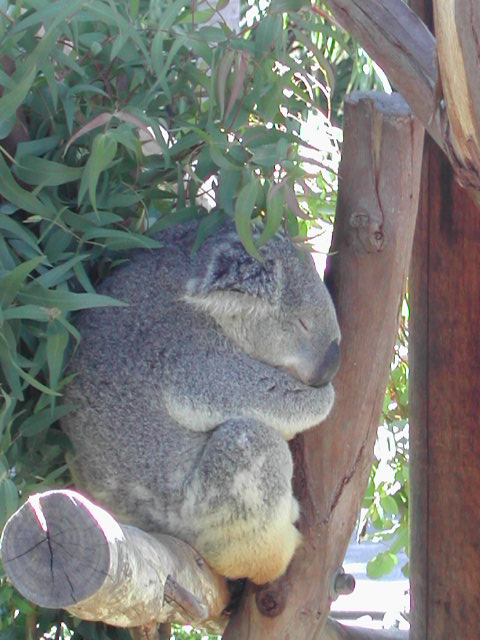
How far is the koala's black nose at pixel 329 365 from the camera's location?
251 cm

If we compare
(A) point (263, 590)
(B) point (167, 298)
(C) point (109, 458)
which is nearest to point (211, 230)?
(B) point (167, 298)

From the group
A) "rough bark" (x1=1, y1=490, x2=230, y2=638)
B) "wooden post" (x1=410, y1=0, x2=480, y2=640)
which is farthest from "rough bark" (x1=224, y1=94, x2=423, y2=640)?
"rough bark" (x1=1, y1=490, x2=230, y2=638)

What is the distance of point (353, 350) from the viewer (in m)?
2.56

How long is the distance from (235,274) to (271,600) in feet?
2.55

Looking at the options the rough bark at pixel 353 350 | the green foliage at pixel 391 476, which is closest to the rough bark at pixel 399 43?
the rough bark at pixel 353 350

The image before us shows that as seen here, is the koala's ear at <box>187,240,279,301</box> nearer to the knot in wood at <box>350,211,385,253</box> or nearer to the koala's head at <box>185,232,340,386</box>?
the koala's head at <box>185,232,340,386</box>

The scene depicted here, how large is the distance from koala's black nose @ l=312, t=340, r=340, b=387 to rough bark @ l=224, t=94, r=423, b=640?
2.5 inches

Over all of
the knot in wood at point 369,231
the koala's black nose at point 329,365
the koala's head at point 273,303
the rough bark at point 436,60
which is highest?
the rough bark at point 436,60

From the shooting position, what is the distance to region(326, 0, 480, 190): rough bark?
1620 mm

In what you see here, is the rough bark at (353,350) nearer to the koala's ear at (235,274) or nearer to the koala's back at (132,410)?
the koala's ear at (235,274)

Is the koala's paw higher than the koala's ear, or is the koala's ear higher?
the koala's ear

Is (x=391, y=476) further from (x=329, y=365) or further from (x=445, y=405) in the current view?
(x=329, y=365)

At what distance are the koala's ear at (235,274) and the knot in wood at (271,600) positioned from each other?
696 millimetres

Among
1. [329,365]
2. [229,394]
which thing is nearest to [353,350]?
[329,365]
